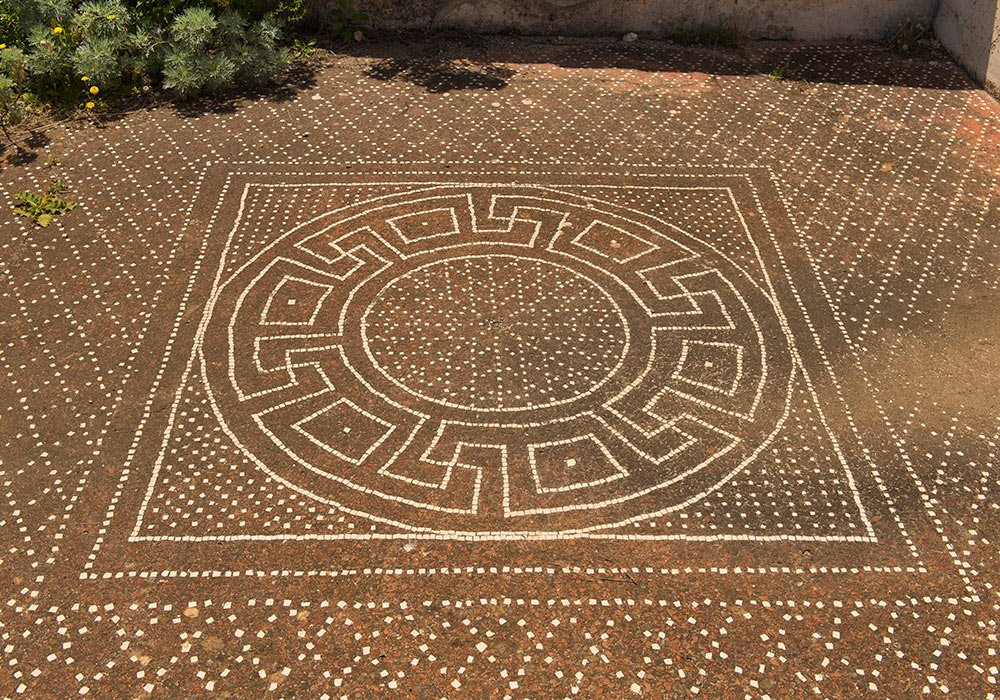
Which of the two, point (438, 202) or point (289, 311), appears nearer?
point (289, 311)

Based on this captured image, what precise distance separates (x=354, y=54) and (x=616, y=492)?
764 centimetres

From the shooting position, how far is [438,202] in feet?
29.8

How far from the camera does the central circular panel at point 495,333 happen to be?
7.17m

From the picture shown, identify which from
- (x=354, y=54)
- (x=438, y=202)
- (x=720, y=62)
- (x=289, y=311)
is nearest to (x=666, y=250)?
(x=438, y=202)

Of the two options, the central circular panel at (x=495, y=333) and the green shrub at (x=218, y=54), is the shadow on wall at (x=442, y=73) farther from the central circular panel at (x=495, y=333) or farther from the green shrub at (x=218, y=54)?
the central circular panel at (x=495, y=333)

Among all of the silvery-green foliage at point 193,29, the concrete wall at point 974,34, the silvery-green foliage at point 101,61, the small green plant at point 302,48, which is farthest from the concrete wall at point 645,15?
the silvery-green foliage at point 101,61

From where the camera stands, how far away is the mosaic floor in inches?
215

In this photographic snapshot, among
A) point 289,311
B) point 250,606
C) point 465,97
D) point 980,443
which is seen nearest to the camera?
point 250,606

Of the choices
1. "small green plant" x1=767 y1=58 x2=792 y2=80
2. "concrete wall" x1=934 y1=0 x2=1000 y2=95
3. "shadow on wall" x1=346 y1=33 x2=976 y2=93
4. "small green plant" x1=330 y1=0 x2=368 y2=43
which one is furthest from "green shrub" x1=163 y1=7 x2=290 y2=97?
"concrete wall" x1=934 y1=0 x2=1000 y2=95

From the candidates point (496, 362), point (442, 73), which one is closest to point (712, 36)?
point (442, 73)

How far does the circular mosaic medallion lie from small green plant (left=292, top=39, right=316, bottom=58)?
3.69m

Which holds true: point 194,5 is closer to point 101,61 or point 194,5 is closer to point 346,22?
point 101,61

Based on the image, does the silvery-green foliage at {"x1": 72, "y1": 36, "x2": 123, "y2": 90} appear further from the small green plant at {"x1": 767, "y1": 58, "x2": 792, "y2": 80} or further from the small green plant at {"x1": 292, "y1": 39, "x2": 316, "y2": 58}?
the small green plant at {"x1": 767, "y1": 58, "x2": 792, "y2": 80}

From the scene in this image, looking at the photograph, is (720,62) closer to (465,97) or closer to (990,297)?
(465,97)
